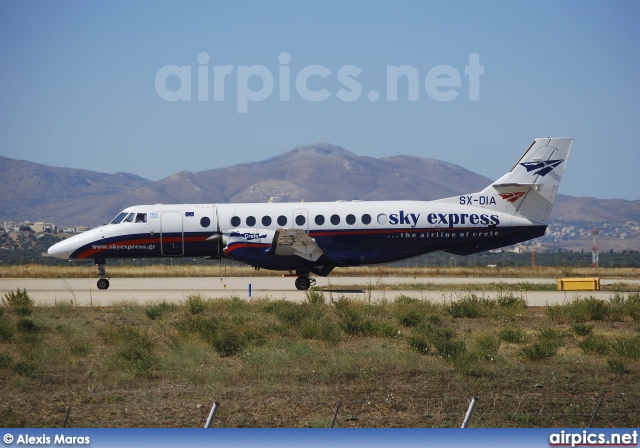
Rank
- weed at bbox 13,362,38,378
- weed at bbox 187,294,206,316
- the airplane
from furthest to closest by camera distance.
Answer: the airplane, weed at bbox 187,294,206,316, weed at bbox 13,362,38,378

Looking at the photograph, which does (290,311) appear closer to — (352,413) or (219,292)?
(352,413)

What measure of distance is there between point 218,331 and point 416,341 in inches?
204

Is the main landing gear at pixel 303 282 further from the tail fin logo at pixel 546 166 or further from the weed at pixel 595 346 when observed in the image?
the weed at pixel 595 346

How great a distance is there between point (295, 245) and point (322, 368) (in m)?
17.4

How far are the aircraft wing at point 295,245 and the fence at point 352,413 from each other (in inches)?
763

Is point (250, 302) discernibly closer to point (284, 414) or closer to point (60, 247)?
point (60, 247)

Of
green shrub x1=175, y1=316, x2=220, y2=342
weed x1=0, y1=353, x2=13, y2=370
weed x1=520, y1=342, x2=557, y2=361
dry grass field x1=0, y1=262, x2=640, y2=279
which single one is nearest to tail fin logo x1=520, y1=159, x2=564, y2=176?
dry grass field x1=0, y1=262, x2=640, y2=279

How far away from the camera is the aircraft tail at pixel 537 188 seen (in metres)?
35.9

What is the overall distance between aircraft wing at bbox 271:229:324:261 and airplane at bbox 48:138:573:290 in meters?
0.14

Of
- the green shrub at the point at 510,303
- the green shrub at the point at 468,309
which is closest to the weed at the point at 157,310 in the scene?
the green shrub at the point at 468,309

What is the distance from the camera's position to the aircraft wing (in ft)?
110

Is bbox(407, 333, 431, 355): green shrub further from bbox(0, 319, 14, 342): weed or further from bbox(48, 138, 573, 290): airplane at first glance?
bbox(48, 138, 573, 290): airplane

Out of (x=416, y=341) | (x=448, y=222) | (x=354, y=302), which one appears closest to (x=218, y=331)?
(x=416, y=341)

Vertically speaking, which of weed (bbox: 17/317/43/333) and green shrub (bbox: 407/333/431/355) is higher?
weed (bbox: 17/317/43/333)
